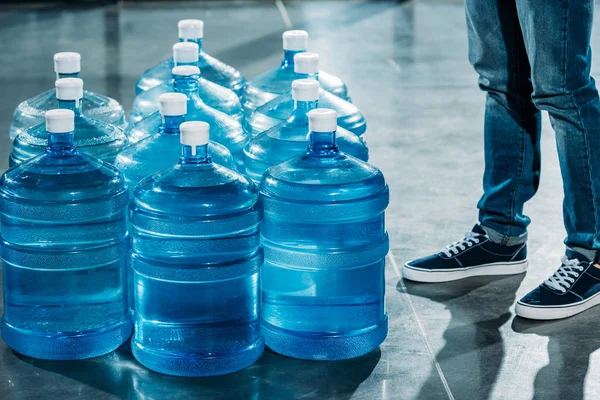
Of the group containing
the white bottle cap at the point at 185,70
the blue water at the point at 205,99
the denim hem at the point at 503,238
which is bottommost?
the denim hem at the point at 503,238

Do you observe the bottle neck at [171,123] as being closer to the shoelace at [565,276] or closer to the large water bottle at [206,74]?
the large water bottle at [206,74]

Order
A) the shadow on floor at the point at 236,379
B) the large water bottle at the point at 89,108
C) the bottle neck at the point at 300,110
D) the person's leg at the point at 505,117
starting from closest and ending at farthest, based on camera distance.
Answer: the shadow on floor at the point at 236,379
the bottle neck at the point at 300,110
the person's leg at the point at 505,117
the large water bottle at the point at 89,108

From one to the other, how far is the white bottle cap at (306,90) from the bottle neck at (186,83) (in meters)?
0.29

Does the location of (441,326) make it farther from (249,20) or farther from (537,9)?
(249,20)

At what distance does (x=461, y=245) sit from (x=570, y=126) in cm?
49

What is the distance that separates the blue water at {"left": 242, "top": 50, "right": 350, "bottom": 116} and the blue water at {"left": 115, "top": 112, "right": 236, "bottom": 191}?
0.63m

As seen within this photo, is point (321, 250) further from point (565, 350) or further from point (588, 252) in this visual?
point (588, 252)

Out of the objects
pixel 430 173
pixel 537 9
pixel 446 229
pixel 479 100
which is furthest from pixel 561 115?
pixel 479 100

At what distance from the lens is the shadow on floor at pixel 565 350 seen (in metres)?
2.20

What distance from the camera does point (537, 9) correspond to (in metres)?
2.38

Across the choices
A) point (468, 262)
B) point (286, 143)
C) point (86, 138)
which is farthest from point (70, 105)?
Result: point (468, 262)

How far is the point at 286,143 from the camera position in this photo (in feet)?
8.49

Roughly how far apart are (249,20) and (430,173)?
3348mm

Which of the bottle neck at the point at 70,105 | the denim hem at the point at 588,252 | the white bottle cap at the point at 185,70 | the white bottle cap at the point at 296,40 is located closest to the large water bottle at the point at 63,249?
the bottle neck at the point at 70,105
